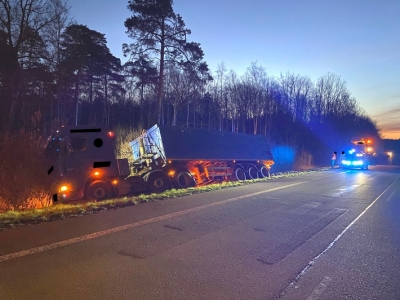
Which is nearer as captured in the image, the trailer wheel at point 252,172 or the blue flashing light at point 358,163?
the trailer wheel at point 252,172

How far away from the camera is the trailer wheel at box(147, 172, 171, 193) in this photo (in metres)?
14.6

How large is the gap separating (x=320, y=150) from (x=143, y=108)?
28.5 metres

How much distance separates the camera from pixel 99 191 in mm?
11844

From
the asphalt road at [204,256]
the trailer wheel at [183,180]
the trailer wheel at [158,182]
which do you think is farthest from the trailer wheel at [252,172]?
the asphalt road at [204,256]

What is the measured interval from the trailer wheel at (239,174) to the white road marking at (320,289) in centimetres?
1548

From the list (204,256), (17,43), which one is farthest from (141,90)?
Result: (204,256)

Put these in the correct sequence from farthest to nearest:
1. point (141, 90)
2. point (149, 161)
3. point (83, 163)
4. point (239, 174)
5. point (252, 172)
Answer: point (141, 90), point (252, 172), point (239, 174), point (149, 161), point (83, 163)

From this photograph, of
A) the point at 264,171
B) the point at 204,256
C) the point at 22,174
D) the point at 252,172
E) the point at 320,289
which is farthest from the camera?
the point at 264,171

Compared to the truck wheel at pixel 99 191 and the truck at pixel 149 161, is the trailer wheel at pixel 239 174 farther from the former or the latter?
the truck wheel at pixel 99 191

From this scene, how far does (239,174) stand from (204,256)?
15258 millimetres

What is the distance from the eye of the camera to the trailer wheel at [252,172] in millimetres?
20906

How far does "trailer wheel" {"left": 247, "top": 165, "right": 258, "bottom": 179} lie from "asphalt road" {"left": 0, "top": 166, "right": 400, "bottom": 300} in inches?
477

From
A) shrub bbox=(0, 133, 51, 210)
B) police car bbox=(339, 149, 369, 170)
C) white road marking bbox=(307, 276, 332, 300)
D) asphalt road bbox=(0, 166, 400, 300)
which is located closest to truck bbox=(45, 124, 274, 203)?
shrub bbox=(0, 133, 51, 210)

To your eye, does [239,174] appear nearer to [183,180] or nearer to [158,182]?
[183,180]
